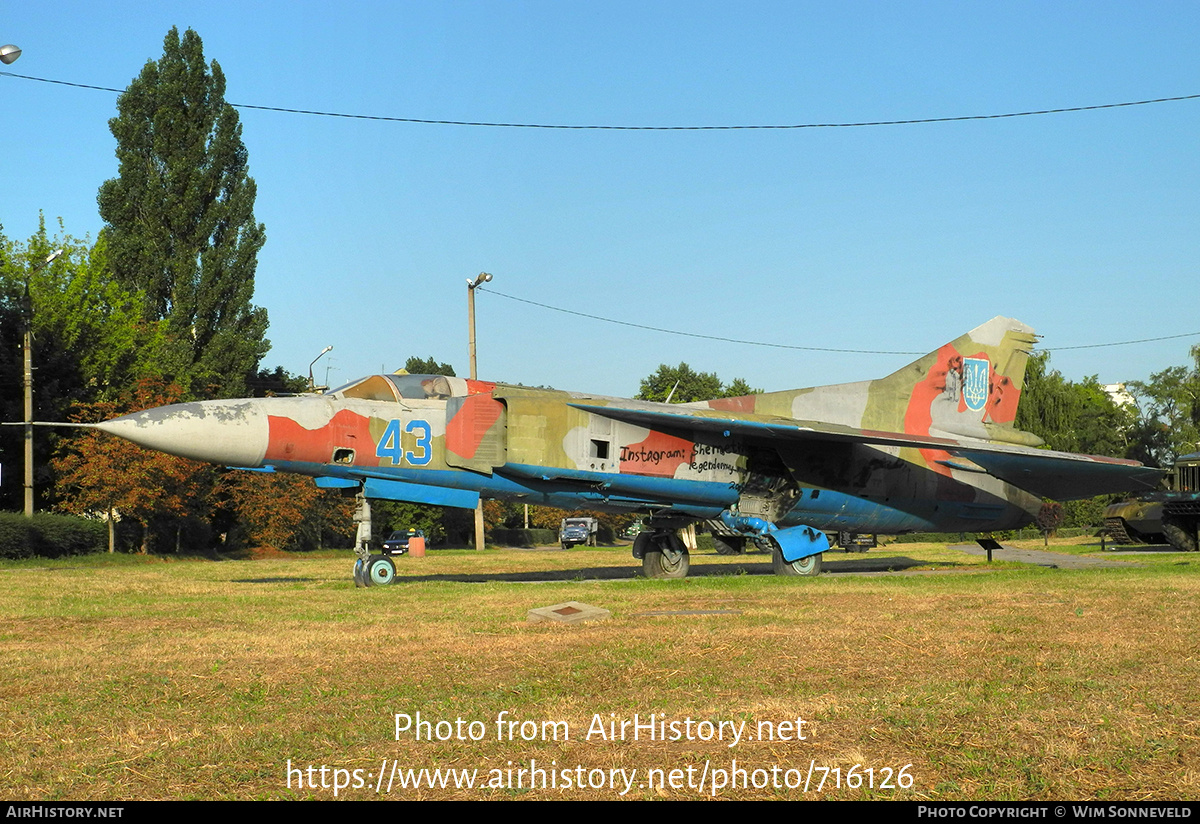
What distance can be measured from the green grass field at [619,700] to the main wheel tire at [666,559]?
284 inches

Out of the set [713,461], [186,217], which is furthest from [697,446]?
[186,217]

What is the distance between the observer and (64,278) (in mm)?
41812

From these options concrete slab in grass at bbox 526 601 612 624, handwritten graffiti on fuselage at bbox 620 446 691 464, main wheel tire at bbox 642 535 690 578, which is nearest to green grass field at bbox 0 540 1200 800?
concrete slab in grass at bbox 526 601 612 624

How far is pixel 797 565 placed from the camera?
18391 mm

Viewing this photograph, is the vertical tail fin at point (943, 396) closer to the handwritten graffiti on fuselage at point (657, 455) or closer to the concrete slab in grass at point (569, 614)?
the handwritten graffiti on fuselage at point (657, 455)

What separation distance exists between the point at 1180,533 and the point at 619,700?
2878 centimetres

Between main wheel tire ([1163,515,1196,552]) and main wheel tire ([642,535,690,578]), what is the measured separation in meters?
17.6

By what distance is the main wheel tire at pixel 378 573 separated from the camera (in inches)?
647

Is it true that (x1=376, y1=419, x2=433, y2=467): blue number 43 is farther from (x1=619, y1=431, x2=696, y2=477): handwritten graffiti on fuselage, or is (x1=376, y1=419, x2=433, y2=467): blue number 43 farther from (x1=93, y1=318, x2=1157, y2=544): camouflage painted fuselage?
(x1=619, y1=431, x2=696, y2=477): handwritten graffiti on fuselage

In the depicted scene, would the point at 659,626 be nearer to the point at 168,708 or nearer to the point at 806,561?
the point at 168,708

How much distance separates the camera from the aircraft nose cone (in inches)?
564

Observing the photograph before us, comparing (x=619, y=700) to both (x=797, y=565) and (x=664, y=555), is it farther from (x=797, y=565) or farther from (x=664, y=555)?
(x=664, y=555)

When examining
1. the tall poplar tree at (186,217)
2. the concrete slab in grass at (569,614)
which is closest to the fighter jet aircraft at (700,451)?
the concrete slab in grass at (569,614)

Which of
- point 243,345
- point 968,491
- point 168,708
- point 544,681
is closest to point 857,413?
point 968,491
